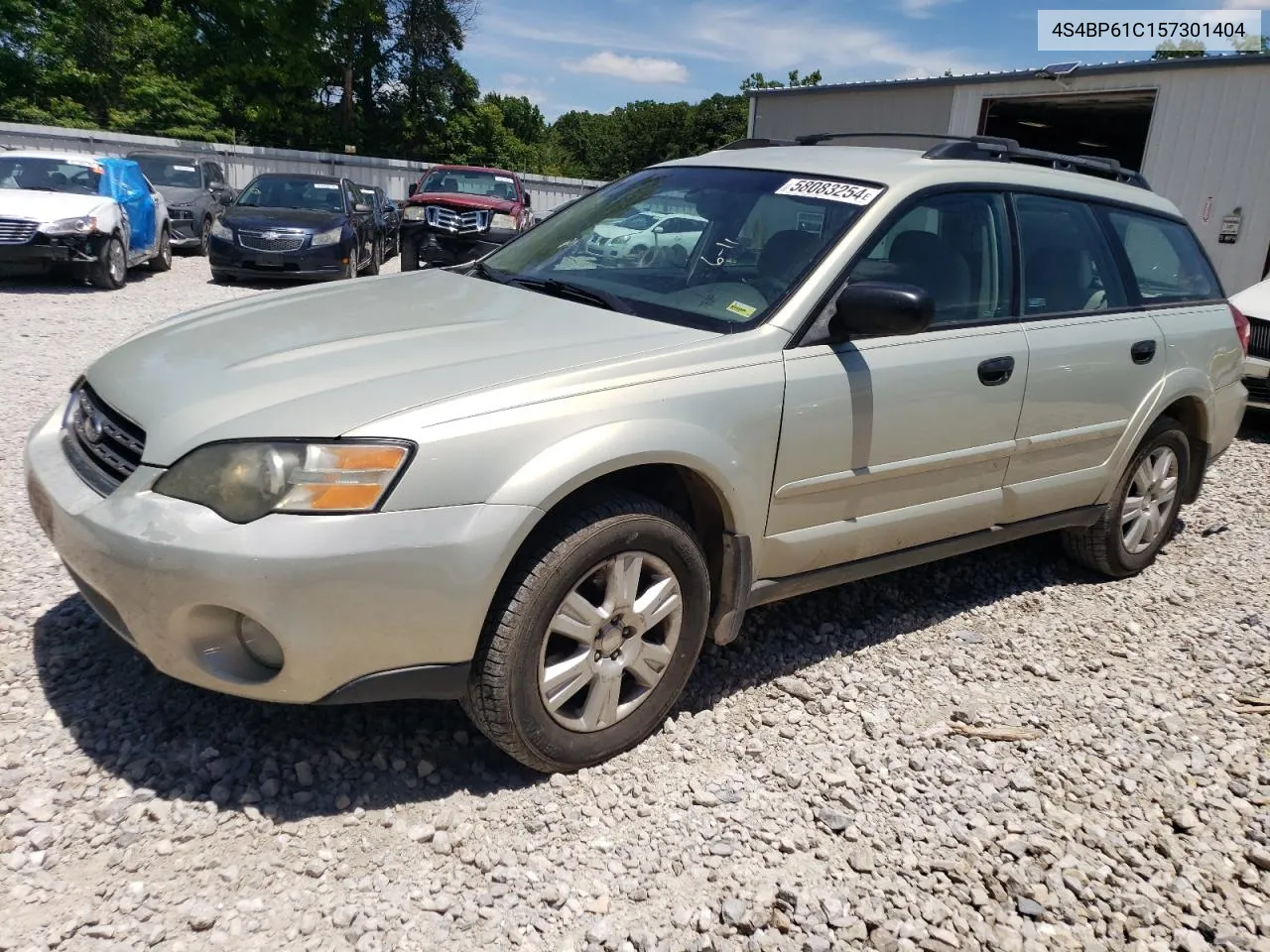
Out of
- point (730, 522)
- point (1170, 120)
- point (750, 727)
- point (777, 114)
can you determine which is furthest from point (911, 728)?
point (777, 114)

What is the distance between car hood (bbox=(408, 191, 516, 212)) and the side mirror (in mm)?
12022

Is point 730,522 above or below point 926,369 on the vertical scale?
below

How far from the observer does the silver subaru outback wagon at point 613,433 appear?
2367 millimetres

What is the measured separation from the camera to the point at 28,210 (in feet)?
34.3

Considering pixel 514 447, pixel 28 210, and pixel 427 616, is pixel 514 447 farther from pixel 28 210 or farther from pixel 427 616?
pixel 28 210

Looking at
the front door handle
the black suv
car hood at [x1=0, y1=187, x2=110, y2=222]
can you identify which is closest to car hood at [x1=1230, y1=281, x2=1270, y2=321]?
the front door handle

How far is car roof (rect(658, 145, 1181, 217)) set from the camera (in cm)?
352

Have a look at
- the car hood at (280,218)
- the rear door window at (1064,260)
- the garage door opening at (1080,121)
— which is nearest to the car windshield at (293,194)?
the car hood at (280,218)

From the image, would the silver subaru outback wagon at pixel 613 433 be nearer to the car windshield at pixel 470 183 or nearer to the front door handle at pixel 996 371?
the front door handle at pixel 996 371

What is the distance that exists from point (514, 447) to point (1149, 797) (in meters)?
2.18

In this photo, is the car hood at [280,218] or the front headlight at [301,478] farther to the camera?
the car hood at [280,218]

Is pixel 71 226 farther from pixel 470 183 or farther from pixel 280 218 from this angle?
pixel 470 183

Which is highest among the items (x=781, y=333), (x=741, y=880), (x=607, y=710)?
(x=781, y=333)

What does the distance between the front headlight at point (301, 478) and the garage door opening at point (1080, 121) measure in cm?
1258
